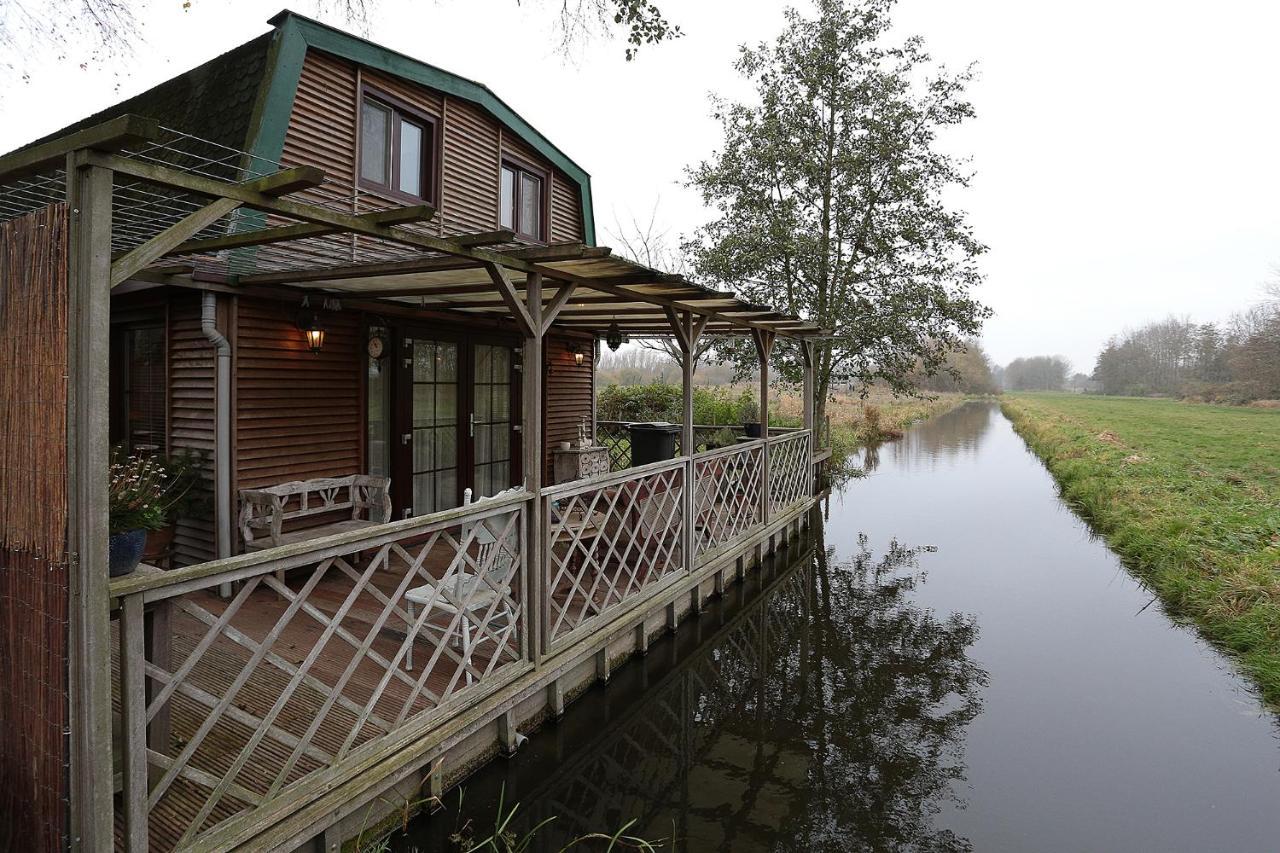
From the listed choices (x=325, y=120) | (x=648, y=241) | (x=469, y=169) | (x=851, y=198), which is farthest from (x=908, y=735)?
(x=648, y=241)

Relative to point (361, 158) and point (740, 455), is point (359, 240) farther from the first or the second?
point (740, 455)

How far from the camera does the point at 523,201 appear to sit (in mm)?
8781

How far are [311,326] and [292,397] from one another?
2.04 feet

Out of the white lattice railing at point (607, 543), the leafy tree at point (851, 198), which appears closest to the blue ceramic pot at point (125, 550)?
the white lattice railing at point (607, 543)

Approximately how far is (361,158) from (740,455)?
495cm

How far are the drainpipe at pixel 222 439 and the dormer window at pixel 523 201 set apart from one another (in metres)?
3.77

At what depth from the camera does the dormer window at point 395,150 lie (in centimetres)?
659

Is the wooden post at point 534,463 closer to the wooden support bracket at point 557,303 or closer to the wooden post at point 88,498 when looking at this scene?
the wooden support bracket at point 557,303

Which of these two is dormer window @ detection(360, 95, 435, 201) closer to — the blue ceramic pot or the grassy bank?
the blue ceramic pot

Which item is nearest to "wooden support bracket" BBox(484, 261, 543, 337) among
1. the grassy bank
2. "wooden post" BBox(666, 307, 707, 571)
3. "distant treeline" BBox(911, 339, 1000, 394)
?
"wooden post" BBox(666, 307, 707, 571)

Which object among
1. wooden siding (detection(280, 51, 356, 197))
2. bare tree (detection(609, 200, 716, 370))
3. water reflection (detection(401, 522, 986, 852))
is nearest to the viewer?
water reflection (detection(401, 522, 986, 852))

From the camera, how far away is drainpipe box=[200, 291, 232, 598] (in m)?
5.24

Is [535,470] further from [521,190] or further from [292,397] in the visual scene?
[521,190]

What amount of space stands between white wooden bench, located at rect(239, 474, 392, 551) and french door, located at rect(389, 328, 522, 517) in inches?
16.5
